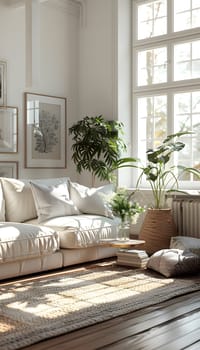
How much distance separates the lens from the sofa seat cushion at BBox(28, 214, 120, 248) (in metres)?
4.73

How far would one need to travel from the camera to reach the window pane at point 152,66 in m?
6.34

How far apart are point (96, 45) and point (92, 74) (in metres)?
0.40

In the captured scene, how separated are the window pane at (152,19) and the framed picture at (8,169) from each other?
247 cm

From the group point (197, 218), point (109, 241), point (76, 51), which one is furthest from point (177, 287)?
point (76, 51)

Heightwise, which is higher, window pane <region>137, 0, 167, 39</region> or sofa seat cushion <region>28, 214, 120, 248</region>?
window pane <region>137, 0, 167, 39</region>

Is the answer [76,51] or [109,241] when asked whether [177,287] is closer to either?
[109,241]

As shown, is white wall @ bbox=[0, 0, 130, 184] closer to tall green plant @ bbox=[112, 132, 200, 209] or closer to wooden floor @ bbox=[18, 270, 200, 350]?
tall green plant @ bbox=[112, 132, 200, 209]

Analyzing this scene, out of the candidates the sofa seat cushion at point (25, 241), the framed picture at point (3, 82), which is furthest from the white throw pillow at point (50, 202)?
the framed picture at point (3, 82)

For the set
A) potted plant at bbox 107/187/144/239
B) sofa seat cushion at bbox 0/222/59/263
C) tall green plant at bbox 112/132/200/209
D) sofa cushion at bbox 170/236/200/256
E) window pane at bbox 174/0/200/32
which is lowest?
sofa cushion at bbox 170/236/200/256

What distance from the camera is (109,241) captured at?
4891 millimetres

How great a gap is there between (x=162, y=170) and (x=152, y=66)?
1473mm

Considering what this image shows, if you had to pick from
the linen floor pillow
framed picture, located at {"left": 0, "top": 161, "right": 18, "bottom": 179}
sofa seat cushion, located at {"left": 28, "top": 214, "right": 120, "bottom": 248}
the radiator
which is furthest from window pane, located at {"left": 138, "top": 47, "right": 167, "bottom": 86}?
the linen floor pillow

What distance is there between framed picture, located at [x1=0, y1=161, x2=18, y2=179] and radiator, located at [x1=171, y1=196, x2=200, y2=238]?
77.3 inches

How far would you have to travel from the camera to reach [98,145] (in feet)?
19.8
